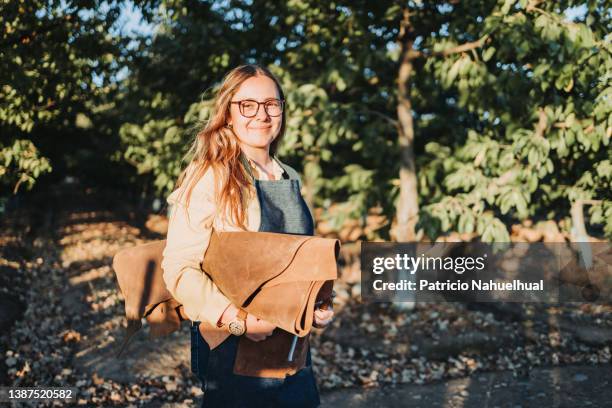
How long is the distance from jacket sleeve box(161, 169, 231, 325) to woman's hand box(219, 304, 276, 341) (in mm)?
22

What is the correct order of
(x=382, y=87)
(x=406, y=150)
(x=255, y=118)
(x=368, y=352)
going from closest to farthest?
(x=255, y=118) < (x=368, y=352) < (x=406, y=150) < (x=382, y=87)

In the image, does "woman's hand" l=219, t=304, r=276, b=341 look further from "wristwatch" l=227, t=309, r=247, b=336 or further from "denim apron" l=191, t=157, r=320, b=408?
"denim apron" l=191, t=157, r=320, b=408

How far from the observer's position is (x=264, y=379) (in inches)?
77.7

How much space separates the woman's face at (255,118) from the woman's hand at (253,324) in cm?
66

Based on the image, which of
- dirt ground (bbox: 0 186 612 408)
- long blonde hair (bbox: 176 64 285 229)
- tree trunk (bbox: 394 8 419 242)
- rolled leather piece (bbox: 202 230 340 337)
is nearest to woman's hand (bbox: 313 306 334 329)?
rolled leather piece (bbox: 202 230 340 337)

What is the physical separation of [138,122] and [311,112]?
4607mm

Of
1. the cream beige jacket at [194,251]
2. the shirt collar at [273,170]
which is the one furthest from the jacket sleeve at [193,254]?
the shirt collar at [273,170]

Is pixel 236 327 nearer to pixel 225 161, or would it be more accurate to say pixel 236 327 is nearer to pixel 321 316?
pixel 321 316

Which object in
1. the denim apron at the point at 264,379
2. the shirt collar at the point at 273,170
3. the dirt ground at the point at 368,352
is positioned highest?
the shirt collar at the point at 273,170

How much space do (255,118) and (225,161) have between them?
0.76 ft

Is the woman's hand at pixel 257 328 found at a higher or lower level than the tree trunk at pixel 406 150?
lower

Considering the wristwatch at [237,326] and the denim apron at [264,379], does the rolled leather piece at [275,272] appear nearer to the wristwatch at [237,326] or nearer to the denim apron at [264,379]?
the wristwatch at [237,326]

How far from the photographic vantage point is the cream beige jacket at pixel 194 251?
1.82 m

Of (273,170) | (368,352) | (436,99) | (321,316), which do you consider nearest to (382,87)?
(436,99)
